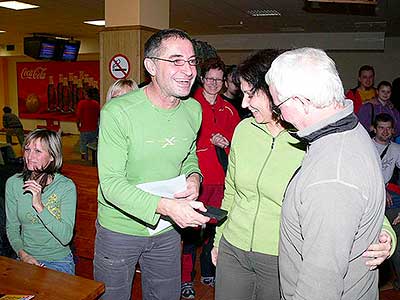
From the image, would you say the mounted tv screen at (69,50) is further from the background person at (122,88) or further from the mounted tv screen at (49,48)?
the background person at (122,88)

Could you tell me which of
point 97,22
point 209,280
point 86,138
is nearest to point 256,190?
point 209,280

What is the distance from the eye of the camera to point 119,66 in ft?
16.0

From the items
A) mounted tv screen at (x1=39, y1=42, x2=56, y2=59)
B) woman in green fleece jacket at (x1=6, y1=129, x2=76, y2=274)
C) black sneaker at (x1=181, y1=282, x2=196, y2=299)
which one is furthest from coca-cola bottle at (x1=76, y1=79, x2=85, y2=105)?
woman in green fleece jacket at (x1=6, y1=129, x2=76, y2=274)

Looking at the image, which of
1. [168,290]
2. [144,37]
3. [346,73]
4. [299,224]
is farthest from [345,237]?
[346,73]

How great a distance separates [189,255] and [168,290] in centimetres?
115

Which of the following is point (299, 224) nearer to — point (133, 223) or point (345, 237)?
point (345, 237)

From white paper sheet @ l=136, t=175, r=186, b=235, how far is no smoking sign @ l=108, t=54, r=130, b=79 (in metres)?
3.16

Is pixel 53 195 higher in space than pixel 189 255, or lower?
higher

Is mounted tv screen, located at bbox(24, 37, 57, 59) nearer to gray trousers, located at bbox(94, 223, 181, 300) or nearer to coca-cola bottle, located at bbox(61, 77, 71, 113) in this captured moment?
coca-cola bottle, located at bbox(61, 77, 71, 113)

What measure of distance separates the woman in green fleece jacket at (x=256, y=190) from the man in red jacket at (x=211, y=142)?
3.94ft

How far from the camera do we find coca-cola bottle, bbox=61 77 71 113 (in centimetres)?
1322

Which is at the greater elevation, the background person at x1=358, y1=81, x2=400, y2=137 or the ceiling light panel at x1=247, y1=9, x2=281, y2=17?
the ceiling light panel at x1=247, y1=9, x2=281, y2=17

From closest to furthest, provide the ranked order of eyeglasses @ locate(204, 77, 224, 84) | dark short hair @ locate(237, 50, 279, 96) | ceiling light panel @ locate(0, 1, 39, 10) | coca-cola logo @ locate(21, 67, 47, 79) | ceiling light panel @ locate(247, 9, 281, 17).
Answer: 1. dark short hair @ locate(237, 50, 279, 96)
2. eyeglasses @ locate(204, 77, 224, 84)
3. ceiling light panel @ locate(0, 1, 39, 10)
4. ceiling light panel @ locate(247, 9, 281, 17)
5. coca-cola logo @ locate(21, 67, 47, 79)

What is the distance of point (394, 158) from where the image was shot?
3541 millimetres
